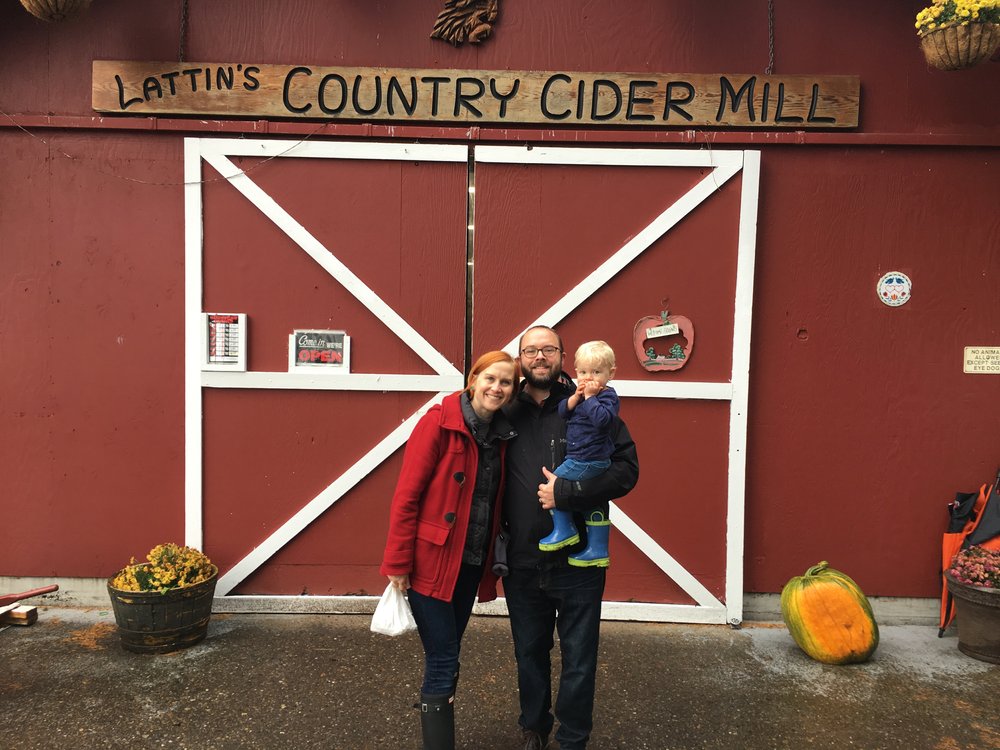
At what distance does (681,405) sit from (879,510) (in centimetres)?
141

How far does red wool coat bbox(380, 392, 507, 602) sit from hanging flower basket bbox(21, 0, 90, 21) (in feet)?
10.3

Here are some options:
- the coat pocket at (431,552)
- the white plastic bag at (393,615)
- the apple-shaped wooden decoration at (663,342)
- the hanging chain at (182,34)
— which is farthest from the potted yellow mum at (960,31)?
the hanging chain at (182,34)

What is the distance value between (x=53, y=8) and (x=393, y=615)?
143 inches

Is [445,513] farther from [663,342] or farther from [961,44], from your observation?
[961,44]

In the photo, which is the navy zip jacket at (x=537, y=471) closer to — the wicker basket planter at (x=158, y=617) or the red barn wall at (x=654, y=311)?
the red barn wall at (x=654, y=311)

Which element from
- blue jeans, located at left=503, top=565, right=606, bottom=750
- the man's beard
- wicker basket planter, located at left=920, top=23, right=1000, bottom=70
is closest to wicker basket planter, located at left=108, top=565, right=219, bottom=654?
blue jeans, located at left=503, top=565, right=606, bottom=750

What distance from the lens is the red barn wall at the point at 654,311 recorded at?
4.29 metres

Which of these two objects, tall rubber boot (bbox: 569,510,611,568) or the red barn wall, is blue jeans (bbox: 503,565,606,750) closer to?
tall rubber boot (bbox: 569,510,611,568)

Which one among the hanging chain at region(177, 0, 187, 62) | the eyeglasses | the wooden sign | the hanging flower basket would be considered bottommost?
the eyeglasses

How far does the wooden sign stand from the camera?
4254mm

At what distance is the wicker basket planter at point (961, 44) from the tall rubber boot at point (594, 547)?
3.22m

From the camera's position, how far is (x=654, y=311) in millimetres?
4340

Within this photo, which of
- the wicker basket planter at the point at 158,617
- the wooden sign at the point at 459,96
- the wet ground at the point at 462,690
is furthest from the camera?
the wooden sign at the point at 459,96

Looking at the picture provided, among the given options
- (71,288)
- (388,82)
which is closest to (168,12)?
(388,82)
